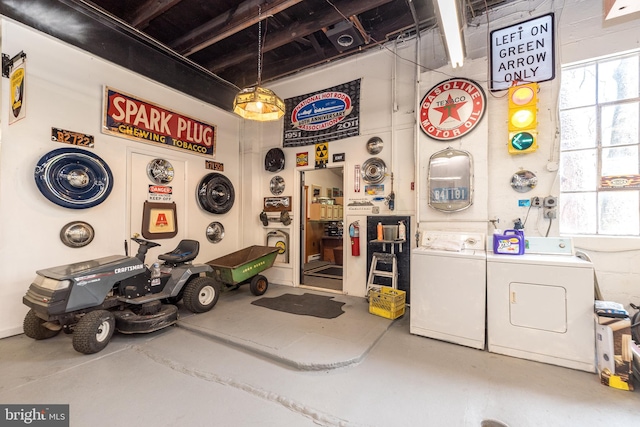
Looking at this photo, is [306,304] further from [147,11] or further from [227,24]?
[147,11]

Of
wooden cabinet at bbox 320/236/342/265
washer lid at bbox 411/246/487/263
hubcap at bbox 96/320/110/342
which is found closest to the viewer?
hubcap at bbox 96/320/110/342

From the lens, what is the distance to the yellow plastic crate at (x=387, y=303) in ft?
11.0

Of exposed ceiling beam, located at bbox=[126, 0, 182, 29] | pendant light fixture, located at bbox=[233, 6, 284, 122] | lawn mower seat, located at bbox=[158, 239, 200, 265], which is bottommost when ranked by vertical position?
lawn mower seat, located at bbox=[158, 239, 200, 265]

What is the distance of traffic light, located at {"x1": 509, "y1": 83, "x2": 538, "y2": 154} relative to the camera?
3.04 meters

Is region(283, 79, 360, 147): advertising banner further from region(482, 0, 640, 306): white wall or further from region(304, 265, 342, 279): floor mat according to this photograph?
region(304, 265, 342, 279): floor mat

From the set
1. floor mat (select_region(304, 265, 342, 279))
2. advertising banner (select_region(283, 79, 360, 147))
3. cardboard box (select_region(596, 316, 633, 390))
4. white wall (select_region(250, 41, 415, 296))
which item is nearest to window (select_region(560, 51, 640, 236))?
cardboard box (select_region(596, 316, 633, 390))

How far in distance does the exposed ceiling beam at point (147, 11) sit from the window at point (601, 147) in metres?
4.94

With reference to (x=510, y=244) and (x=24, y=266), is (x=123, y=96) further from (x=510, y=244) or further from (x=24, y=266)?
(x=510, y=244)

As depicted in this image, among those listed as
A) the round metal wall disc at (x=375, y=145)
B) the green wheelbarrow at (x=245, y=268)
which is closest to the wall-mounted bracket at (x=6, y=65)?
the green wheelbarrow at (x=245, y=268)

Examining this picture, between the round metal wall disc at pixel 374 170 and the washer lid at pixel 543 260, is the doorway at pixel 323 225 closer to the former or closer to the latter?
the round metal wall disc at pixel 374 170

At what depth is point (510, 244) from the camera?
9.05 ft

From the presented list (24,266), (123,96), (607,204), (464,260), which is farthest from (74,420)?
(607,204)

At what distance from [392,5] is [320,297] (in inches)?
173

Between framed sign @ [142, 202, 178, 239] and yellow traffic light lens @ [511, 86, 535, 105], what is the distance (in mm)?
5005
